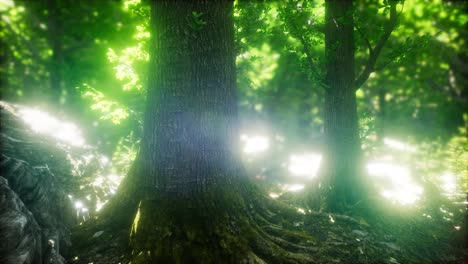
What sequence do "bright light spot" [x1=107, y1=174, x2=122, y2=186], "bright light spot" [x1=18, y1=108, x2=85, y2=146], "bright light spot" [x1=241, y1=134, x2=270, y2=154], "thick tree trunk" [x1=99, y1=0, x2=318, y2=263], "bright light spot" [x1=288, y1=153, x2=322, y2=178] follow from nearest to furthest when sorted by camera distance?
"thick tree trunk" [x1=99, y1=0, x2=318, y2=263] < "bright light spot" [x1=107, y1=174, x2=122, y2=186] < "bright light spot" [x1=18, y1=108, x2=85, y2=146] < "bright light spot" [x1=288, y1=153, x2=322, y2=178] < "bright light spot" [x1=241, y1=134, x2=270, y2=154]

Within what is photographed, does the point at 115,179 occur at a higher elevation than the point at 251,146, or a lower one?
lower

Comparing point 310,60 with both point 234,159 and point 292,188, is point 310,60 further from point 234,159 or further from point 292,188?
point 292,188

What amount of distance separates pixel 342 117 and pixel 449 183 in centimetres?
→ 350

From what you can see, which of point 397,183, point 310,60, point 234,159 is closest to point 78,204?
point 234,159

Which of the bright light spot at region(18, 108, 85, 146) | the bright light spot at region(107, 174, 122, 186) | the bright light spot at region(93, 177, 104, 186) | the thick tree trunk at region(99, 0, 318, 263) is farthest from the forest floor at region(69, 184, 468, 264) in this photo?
the bright light spot at region(18, 108, 85, 146)

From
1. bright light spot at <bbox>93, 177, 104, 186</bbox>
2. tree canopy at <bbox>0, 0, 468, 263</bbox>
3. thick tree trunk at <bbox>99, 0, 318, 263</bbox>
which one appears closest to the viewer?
thick tree trunk at <bbox>99, 0, 318, 263</bbox>

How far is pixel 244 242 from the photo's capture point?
149 inches

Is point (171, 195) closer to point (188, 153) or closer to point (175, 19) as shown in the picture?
point (188, 153)

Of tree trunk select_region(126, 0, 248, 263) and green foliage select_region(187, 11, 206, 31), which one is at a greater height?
green foliage select_region(187, 11, 206, 31)

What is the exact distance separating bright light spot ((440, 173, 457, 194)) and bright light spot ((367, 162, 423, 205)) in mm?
531

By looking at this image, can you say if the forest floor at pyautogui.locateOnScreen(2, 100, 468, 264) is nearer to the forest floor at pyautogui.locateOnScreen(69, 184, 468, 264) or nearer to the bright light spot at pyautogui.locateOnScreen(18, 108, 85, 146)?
the forest floor at pyautogui.locateOnScreen(69, 184, 468, 264)

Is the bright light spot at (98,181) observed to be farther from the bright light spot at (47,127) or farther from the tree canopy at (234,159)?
the bright light spot at (47,127)

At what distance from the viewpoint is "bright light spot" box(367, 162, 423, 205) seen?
643 cm

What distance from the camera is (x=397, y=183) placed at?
7.79 m
